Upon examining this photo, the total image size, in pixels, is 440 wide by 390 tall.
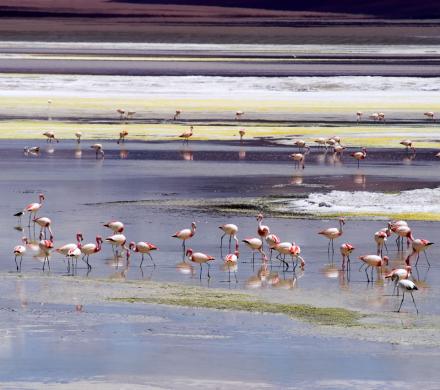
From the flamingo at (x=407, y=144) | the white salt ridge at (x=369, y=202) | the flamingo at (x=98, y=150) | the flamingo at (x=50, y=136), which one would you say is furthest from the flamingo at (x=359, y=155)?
the flamingo at (x=50, y=136)

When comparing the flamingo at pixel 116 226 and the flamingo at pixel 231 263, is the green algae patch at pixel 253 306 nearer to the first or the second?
the flamingo at pixel 231 263

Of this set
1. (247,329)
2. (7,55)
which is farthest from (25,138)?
(7,55)

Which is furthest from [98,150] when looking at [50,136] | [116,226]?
[116,226]

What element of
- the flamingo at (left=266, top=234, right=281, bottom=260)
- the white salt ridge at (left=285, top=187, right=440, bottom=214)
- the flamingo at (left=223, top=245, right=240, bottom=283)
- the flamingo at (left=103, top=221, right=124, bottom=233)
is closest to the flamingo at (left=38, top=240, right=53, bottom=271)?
the flamingo at (left=103, top=221, right=124, bottom=233)

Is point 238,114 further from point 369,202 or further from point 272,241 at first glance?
point 272,241

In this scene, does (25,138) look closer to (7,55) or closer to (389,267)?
(389,267)
